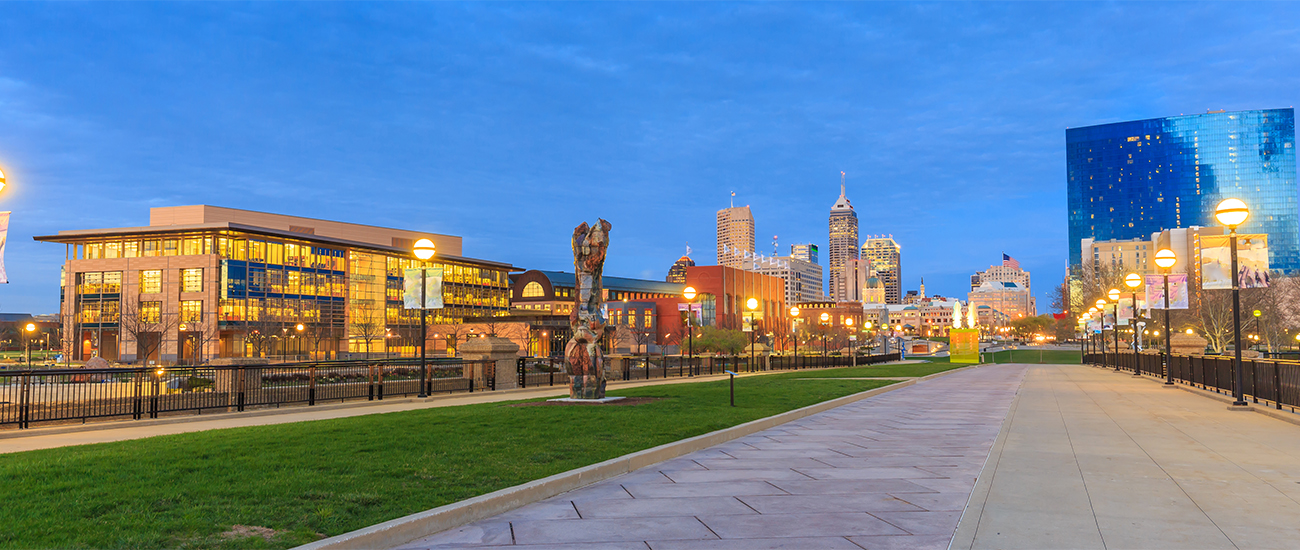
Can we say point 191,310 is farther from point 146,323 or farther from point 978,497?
point 978,497

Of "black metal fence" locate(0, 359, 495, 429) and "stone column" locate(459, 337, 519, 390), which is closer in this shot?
"black metal fence" locate(0, 359, 495, 429)

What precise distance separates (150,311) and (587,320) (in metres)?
83.5

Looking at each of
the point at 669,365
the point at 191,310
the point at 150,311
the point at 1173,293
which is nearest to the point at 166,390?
the point at 669,365

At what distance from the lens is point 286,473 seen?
833 cm

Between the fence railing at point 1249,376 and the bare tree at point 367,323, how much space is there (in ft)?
271

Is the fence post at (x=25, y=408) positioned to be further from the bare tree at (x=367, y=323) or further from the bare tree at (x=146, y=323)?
the bare tree at (x=367, y=323)

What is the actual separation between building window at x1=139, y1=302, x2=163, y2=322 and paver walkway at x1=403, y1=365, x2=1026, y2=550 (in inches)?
3479

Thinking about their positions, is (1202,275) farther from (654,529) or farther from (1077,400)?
(654,529)

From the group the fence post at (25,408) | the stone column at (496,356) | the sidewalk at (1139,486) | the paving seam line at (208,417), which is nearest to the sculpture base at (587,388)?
the paving seam line at (208,417)

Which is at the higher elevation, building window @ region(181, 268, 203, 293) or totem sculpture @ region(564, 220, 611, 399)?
building window @ region(181, 268, 203, 293)

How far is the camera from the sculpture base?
19094mm

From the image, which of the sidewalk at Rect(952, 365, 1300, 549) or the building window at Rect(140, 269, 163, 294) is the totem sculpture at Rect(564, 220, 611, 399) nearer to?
the sidewalk at Rect(952, 365, 1300, 549)

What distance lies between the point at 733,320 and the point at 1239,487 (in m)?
135

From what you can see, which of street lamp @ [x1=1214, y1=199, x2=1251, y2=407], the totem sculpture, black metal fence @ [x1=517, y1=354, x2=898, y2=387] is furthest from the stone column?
street lamp @ [x1=1214, y1=199, x2=1251, y2=407]
